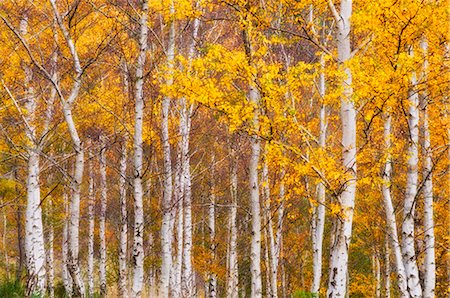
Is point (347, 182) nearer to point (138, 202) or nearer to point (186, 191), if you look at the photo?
point (138, 202)

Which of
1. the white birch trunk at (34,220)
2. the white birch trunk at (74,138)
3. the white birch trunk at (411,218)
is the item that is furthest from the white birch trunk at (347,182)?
the white birch trunk at (34,220)

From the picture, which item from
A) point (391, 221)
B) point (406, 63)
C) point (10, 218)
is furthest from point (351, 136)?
point (10, 218)

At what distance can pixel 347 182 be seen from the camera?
21.6 ft

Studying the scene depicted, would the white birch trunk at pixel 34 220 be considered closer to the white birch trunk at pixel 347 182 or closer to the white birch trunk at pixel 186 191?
the white birch trunk at pixel 186 191

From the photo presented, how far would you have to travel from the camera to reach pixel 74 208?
7996mm

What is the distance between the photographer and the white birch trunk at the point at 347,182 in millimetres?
6586

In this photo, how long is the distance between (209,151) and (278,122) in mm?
12763

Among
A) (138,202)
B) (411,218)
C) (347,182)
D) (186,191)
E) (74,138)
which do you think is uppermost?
(74,138)

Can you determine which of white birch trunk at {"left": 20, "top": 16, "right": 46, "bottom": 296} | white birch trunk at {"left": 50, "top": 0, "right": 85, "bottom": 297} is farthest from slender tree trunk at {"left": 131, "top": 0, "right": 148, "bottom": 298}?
white birch trunk at {"left": 20, "top": 16, "right": 46, "bottom": 296}

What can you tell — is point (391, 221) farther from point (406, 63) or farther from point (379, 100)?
point (406, 63)

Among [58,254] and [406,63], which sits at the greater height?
[406,63]

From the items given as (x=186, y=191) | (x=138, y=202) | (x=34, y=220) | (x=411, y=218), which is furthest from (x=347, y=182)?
(x=34, y=220)

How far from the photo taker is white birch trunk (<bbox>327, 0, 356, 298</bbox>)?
6586 millimetres

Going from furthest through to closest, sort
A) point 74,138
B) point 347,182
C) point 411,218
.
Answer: point 411,218, point 74,138, point 347,182
